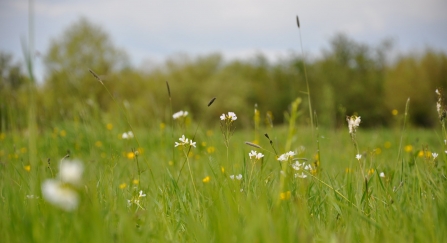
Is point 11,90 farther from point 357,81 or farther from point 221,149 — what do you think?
point 357,81

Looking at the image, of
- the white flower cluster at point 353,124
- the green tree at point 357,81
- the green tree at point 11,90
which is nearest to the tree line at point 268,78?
the green tree at point 357,81

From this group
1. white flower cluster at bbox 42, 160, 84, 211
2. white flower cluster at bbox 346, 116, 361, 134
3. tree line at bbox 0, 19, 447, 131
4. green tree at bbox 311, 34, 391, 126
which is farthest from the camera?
green tree at bbox 311, 34, 391, 126

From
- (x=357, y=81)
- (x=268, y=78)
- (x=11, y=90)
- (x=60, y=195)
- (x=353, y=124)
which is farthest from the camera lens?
(x=268, y=78)

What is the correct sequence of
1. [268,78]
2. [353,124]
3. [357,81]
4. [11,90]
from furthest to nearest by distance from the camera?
1. [268,78]
2. [357,81]
3. [11,90]
4. [353,124]

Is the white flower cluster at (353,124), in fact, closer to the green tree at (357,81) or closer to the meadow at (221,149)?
the meadow at (221,149)

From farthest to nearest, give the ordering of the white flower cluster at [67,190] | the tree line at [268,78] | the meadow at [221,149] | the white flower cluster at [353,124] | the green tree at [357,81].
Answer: the green tree at [357,81] < the tree line at [268,78] < the white flower cluster at [353,124] < the meadow at [221,149] < the white flower cluster at [67,190]

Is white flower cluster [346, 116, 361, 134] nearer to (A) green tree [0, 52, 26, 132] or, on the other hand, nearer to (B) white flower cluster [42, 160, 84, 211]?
(B) white flower cluster [42, 160, 84, 211]

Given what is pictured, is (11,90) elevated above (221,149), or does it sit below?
above

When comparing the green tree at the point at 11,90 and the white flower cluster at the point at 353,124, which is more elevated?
the green tree at the point at 11,90

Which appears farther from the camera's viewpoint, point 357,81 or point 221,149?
point 357,81

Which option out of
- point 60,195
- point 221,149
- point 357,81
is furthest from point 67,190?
point 357,81

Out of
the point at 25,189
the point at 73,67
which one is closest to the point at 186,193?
the point at 25,189

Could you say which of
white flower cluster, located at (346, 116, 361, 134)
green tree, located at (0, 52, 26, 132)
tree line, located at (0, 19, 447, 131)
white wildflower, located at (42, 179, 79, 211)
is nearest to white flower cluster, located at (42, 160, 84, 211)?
white wildflower, located at (42, 179, 79, 211)

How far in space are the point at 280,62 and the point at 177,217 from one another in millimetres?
40143
